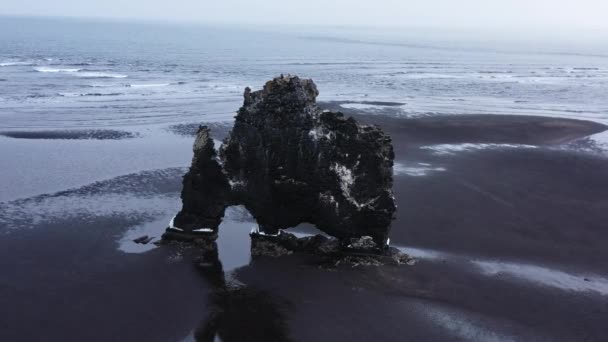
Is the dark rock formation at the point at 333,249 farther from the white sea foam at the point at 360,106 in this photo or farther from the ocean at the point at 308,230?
the white sea foam at the point at 360,106

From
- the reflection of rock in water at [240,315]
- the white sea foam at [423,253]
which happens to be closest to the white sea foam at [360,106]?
the white sea foam at [423,253]

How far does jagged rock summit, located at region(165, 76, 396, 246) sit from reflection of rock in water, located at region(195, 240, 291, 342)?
467cm

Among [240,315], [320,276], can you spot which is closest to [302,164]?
[320,276]

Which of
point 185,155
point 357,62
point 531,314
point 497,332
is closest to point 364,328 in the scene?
point 497,332

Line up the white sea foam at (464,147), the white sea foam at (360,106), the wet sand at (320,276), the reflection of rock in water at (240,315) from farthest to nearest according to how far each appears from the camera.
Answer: the white sea foam at (360,106), the white sea foam at (464,147), the wet sand at (320,276), the reflection of rock in water at (240,315)

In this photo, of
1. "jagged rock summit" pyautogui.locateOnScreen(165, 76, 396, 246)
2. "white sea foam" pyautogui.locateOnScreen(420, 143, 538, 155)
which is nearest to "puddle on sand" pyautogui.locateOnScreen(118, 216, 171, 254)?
"jagged rock summit" pyautogui.locateOnScreen(165, 76, 396, 246)

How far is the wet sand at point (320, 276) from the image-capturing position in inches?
873

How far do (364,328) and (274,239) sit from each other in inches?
314

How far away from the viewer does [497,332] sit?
22344 mm

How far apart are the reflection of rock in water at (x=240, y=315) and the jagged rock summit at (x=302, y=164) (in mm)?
4668

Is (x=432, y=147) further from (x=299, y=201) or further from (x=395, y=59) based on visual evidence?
(x=395, y=59)

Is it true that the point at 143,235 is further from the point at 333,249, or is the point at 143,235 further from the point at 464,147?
the point at 464,147

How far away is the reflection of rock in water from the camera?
2148 cm

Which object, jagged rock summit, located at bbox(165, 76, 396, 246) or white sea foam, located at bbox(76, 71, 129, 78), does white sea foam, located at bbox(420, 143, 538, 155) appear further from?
white sea foam, located at bbox(76, 71, 129, 78)
